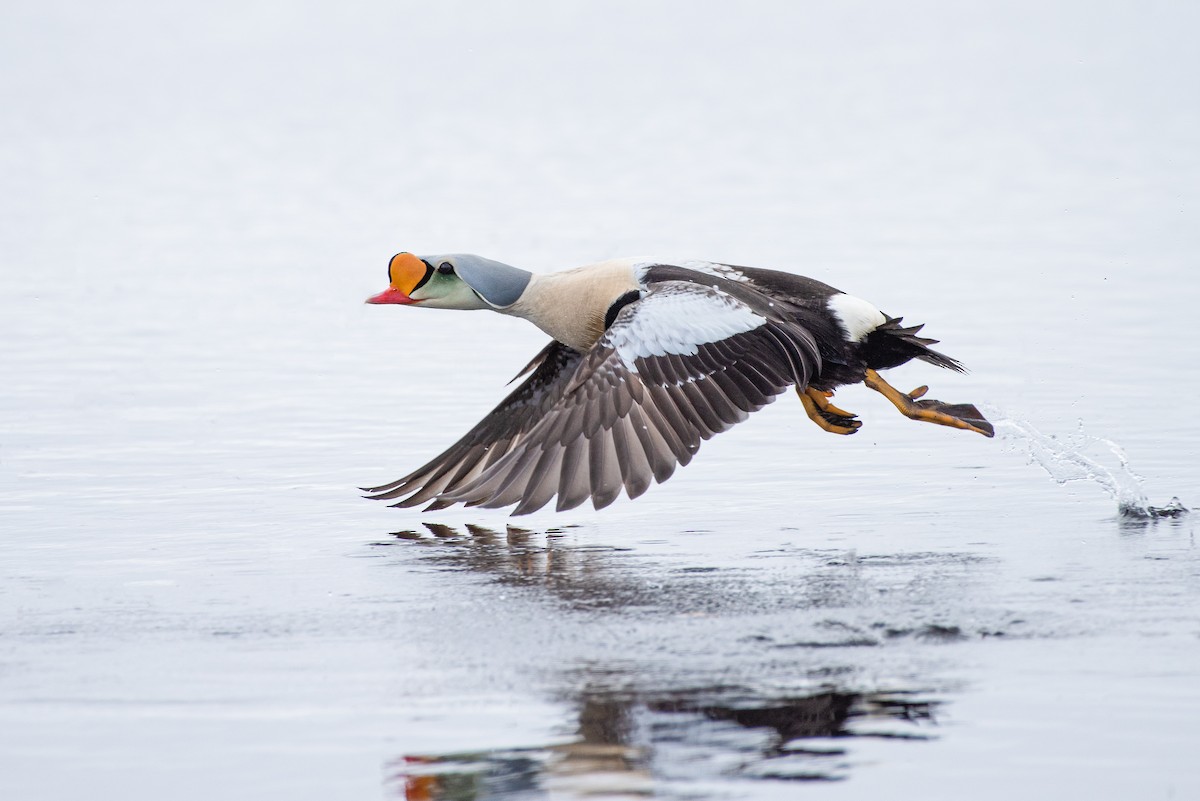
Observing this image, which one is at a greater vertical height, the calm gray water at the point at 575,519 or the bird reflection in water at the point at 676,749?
the calm gray water at the point at 575,519

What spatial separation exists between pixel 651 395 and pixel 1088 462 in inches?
85.2

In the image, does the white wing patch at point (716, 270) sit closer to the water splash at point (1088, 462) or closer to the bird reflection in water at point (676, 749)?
the water splash at point (1088, 462)

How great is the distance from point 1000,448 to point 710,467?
1.45 metres

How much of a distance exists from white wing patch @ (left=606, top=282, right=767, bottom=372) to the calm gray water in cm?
79

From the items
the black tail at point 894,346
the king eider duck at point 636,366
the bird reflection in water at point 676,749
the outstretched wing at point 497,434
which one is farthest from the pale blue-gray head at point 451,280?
the bird reflection in water at point 676,749

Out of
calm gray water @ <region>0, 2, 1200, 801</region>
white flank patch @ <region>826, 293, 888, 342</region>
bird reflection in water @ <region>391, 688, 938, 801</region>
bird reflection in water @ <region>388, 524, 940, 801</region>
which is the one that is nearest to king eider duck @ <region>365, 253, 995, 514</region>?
white flank patch @ <region>826, 293, 888, 342</region>

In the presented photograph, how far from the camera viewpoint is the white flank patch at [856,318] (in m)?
8.76

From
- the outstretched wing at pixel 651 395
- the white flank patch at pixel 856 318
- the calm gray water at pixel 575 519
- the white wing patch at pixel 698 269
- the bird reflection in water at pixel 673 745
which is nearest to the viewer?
the bird reflection in water at pixel 673 745

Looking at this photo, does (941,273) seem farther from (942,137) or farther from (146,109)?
(146,109)

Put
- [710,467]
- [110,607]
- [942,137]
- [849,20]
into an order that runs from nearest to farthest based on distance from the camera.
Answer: [110,607], [710,467], [942,137], [849,20]

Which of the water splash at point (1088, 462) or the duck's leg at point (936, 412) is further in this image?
the duck's leg at point (936, 412)

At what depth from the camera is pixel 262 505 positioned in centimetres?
895

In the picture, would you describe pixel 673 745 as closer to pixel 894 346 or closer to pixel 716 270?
pixel 894 346

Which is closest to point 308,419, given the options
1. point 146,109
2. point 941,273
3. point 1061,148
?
point 941,273
